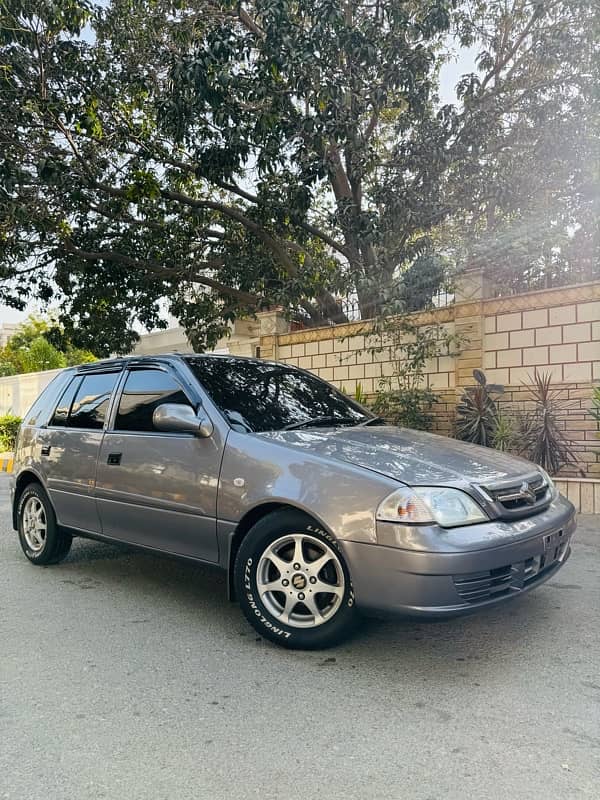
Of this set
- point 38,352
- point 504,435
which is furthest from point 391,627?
point 38,352

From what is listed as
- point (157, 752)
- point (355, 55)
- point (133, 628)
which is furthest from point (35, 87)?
point (157, 752)

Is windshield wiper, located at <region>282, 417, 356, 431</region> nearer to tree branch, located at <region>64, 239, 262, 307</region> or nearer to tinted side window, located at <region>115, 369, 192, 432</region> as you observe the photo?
tinted side window, located at <region>115, 369, 192, 432</region>

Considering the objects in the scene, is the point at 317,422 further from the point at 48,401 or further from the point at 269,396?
the point at 48,401

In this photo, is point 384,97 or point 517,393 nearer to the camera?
point 384,97

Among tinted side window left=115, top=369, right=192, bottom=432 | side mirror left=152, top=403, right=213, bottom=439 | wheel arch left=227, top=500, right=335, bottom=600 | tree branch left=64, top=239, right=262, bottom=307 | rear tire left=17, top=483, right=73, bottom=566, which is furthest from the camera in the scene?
tree branch left=64, top=239, right=262, bottom=307

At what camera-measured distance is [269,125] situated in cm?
837

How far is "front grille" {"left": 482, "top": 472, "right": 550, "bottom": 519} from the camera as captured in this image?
321 centimetres

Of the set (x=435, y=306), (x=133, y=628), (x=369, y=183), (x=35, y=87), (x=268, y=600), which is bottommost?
(x=133, y=628)

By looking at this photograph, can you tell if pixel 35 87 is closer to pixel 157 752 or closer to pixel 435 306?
pixel 435 306

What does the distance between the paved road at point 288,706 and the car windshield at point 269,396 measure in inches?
48.8

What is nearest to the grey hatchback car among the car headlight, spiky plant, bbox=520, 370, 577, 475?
the car headlight

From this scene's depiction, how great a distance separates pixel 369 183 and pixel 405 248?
1.89 metres

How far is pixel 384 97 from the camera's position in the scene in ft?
29.0

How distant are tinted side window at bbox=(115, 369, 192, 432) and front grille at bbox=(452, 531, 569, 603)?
6.73ft
